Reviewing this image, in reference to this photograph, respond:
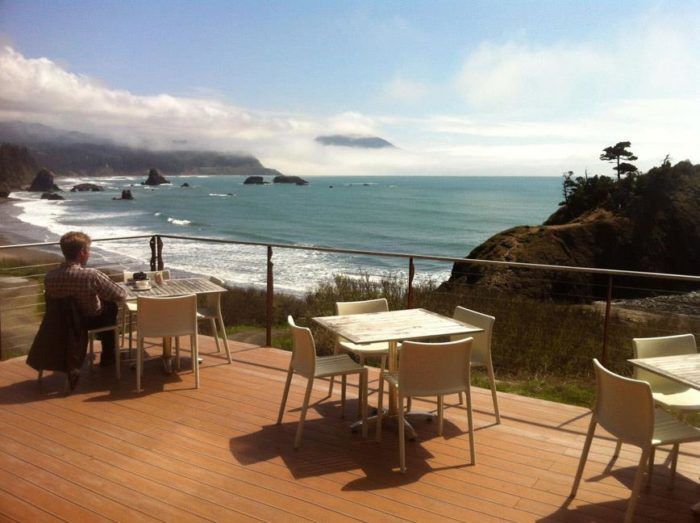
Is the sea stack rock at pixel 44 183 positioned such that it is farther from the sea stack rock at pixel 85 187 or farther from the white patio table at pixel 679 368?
the white patio table at pixel 679 368

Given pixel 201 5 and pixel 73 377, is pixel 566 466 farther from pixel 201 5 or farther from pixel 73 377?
pixel 201 5

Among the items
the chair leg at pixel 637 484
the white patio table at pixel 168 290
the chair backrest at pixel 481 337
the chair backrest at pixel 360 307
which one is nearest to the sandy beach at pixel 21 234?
the white patio table at pixel 168 290

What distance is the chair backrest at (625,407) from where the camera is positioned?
8.51ft

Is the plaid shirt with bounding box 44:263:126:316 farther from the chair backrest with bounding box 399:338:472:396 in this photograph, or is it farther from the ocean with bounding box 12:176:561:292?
the ocean with bounding box 12:176:561:292

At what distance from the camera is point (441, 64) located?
14602 mm

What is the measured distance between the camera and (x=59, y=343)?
448 centimetres

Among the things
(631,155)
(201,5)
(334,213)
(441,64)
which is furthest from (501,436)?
(334,213)

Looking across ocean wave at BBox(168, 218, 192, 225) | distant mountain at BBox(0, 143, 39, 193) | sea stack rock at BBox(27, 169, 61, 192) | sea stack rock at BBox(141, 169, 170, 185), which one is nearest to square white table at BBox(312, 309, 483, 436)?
distant mountain at BBox(0, 143, 39, 193)

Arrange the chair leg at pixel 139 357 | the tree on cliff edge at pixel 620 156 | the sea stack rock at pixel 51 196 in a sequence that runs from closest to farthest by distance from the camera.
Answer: the chair leg at pixel 139 357 < the tree on cliff edge at pixel 620 156 < the sea stack rock at pixel 51 196

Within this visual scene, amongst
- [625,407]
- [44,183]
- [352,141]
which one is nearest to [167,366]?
[625,407]

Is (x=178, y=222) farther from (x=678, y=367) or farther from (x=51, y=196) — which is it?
(x=678, y=367)

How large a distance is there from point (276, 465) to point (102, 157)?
5112 centimetres

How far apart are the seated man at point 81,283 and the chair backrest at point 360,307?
174 cm

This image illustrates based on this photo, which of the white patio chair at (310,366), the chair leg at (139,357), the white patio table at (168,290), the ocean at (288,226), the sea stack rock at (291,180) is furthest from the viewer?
the sea stack rock at (291,180)
